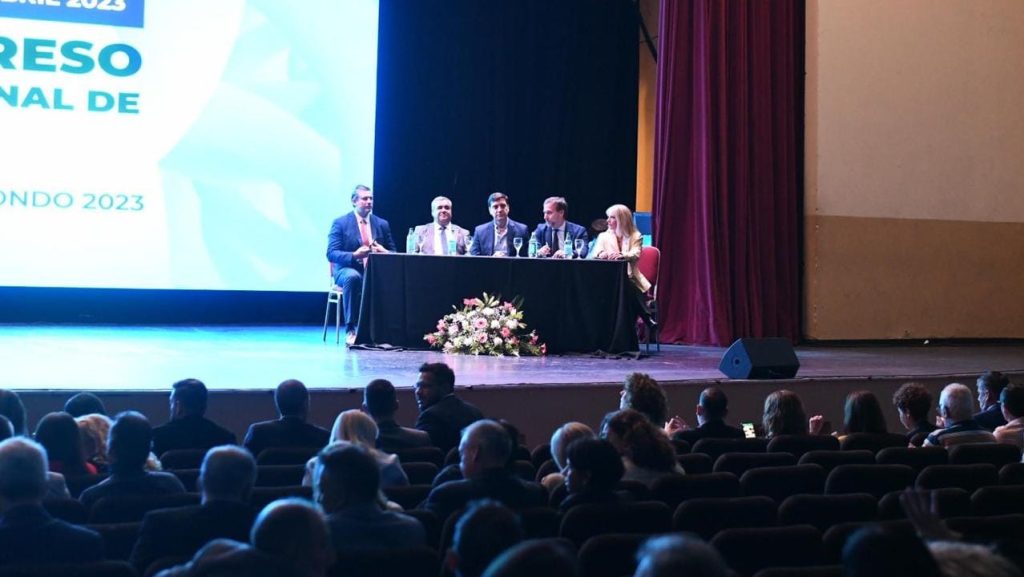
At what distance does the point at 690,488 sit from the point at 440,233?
581cm

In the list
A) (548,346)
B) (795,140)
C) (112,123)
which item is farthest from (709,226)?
(112,123)

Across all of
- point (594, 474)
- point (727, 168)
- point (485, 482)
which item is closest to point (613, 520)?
point (594, 474)

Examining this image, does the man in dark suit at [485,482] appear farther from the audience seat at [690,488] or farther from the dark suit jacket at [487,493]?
the audience seat at [690,488]

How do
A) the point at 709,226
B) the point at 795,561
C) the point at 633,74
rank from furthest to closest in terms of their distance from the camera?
1. the point at 633,74
2. the point at 709,226
3. the point at 795,561

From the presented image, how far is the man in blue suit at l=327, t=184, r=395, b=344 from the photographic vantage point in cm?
874

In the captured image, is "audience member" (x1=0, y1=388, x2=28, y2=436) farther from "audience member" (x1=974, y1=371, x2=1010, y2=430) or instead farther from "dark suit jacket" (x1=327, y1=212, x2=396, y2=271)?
"dark suit jacket" (x1=327, y1=212, x2=396, y2=271)

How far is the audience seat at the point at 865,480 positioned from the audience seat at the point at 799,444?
65 centimetres

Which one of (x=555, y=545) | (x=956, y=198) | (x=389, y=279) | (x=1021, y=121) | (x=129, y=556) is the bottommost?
(x=129, y=556)

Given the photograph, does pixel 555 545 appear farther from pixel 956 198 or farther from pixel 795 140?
pixel 956 198

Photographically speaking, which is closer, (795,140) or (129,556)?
(129,556)

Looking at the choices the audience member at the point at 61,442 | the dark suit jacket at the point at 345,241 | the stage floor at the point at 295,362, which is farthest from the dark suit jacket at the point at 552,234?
the audience member at the point at 61,442

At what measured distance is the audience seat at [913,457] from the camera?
412 cm

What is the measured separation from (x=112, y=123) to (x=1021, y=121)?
8144 millimetres

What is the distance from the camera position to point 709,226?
Answer: 10.3 metres
